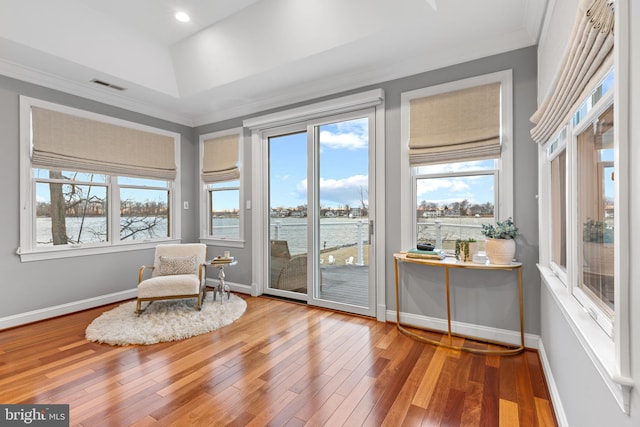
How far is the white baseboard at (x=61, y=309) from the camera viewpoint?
3.22 m

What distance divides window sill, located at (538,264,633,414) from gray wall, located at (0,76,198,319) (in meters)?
4.76

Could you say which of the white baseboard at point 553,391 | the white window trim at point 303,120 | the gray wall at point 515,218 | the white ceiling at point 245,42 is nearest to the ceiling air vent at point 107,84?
the white ceiling at point 245,42

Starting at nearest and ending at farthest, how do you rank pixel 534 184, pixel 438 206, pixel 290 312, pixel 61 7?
pixel 534 184, pixel 61 7, pixel 438 206, pixel 290 312

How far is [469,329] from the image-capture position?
2867 millimetres

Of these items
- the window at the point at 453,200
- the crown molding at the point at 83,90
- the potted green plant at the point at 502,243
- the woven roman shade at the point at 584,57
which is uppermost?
the crown molding at the point at 83,90

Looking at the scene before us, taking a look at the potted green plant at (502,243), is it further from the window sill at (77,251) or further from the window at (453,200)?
the window sill at (77,251)

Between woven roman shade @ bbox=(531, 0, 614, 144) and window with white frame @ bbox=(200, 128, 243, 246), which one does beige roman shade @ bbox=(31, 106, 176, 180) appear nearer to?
window with white frame @ bbox=(200, 128, 243, 246)

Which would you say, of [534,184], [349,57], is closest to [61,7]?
[349,57]

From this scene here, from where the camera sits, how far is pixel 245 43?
324 centimetres

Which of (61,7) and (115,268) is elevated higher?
(61,7)

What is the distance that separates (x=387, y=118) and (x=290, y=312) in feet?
8.21

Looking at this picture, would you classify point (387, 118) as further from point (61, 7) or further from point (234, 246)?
point (61, 7)

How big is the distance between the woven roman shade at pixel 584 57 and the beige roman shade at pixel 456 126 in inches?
40.0

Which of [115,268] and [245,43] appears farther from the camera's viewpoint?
[115,268]
